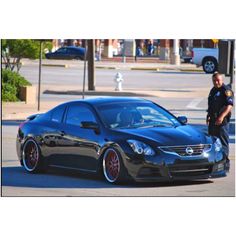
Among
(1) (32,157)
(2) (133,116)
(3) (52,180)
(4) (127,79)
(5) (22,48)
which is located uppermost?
(5) (22,48)

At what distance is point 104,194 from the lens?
10883 millimetres

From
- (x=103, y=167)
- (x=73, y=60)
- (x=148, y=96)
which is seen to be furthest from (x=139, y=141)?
(x=73, y=60)

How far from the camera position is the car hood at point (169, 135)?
11078mm

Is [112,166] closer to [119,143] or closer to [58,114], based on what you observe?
[119,143]

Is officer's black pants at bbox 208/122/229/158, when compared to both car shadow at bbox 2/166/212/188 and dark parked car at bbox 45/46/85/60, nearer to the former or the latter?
car shadow at bbox 2/166/212/188

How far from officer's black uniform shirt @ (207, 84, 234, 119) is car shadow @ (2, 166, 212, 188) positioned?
1.07 metres

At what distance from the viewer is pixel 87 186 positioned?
1134 centimetres

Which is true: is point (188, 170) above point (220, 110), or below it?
below

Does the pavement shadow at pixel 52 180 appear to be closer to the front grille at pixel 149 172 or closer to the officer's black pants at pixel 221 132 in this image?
the front grille at pixel 149 172

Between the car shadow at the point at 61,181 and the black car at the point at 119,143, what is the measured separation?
12 cm

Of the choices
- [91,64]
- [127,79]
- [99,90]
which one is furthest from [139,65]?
[99,90]

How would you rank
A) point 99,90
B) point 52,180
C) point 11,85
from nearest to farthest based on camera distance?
1. point 52,180
2. point 11,85
3. point 99,90

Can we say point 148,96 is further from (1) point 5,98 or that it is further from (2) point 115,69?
(2) point 115,69

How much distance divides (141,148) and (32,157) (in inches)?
78.3
